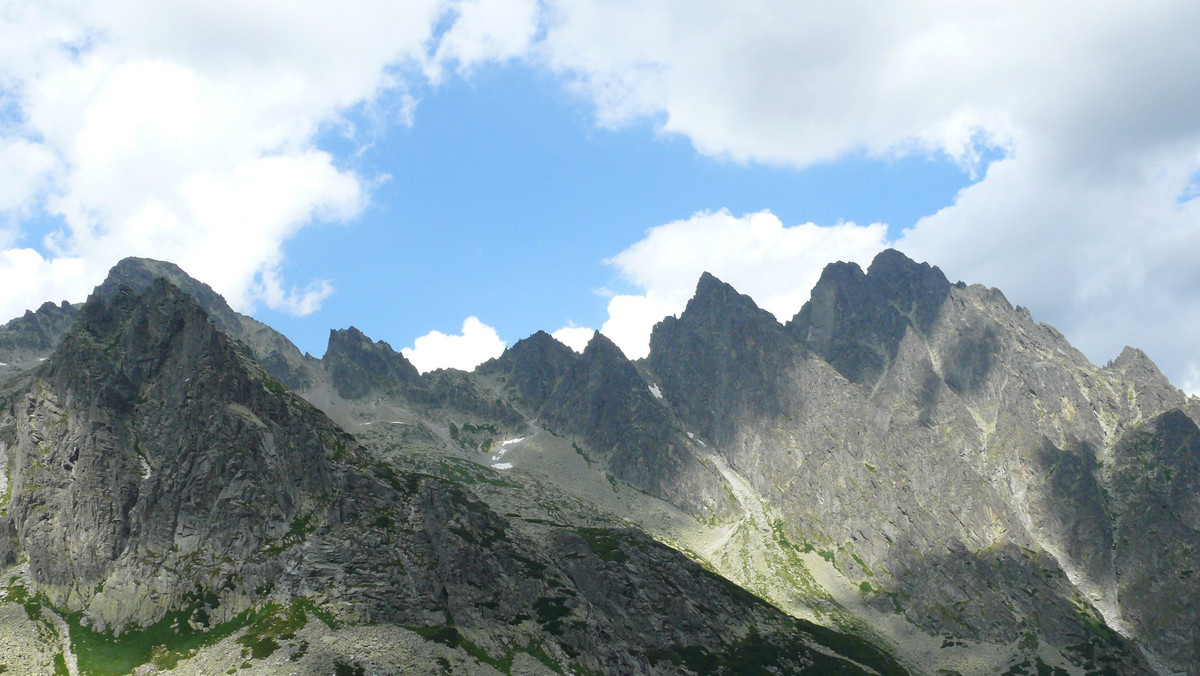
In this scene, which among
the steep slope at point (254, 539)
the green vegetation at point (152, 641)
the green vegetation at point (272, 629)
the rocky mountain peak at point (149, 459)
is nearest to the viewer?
the green vegetation at point (152, 641)

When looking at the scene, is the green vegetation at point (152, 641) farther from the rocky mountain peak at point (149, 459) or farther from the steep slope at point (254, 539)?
the rocky mountain peak at point (149, 459)

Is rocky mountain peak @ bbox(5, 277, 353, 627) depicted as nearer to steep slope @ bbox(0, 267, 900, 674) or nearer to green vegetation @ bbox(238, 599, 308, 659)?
steep slope @ bbox(0, 267, 900, 674)

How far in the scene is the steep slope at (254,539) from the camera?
12381cm

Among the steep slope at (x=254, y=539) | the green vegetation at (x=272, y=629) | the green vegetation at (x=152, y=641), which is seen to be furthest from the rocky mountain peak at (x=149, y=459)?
the green vegetation at (x=272, y=629)

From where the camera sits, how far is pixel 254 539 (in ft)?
443

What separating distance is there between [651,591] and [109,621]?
108286 mm

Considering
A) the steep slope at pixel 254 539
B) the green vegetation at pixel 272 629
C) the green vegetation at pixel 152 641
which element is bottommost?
the green vegetation at pixel 152 641

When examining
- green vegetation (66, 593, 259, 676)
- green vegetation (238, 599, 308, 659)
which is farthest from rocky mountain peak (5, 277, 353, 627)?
green vegetation (238, 599, 308, 659)

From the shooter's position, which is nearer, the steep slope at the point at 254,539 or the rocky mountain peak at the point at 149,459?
the steep slope at the point at 254,539

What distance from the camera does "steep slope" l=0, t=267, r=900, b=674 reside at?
406ft

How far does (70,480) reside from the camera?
138 metres

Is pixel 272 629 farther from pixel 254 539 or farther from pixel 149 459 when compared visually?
pixel 149 459

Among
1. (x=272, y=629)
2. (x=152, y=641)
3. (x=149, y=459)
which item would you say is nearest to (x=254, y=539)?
(x=152, y=641)

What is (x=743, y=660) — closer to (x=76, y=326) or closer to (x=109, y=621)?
(x=109, y=621)
